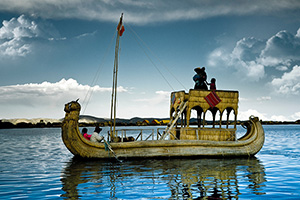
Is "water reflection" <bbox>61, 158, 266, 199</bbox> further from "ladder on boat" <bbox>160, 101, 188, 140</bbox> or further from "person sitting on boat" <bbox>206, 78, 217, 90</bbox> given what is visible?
"person sitting on boat" <bbox>206, 78, 217, 90</bbox>

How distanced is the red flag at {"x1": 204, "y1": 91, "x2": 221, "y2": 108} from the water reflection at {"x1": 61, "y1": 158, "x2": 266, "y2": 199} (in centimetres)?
366

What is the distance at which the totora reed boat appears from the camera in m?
17.8

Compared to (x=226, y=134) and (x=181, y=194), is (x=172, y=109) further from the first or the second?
(x=181, y=194)

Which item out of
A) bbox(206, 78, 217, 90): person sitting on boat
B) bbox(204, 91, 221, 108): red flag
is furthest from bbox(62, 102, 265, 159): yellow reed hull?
bbox(206, 78, 217, 90): person sitting on boat

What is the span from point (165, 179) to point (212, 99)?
26.8ft

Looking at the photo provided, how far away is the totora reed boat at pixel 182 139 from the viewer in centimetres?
1784

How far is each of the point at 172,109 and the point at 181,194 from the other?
39.9 feet

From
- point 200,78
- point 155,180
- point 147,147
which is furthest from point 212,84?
point 155,180

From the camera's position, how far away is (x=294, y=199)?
10297 millimetres

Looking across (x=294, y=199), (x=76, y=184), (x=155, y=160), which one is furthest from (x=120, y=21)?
(x=294, y=199)

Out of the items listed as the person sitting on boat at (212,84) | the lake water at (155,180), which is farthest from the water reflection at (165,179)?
the person sitting on boat at (212,84)

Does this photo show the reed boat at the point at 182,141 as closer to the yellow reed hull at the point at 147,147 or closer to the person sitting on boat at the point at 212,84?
the yellow reed hull at the point at 147,147

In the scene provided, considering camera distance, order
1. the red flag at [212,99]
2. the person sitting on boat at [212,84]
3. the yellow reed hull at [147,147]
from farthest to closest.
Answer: the person sitting on boat at [212,84] < the red flag at [212,99] < the yellow reed hull at [147,147]

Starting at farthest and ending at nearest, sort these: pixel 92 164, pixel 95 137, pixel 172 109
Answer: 1. pixel 172 109
2. pixel 95 137
3. pixel 92 164
